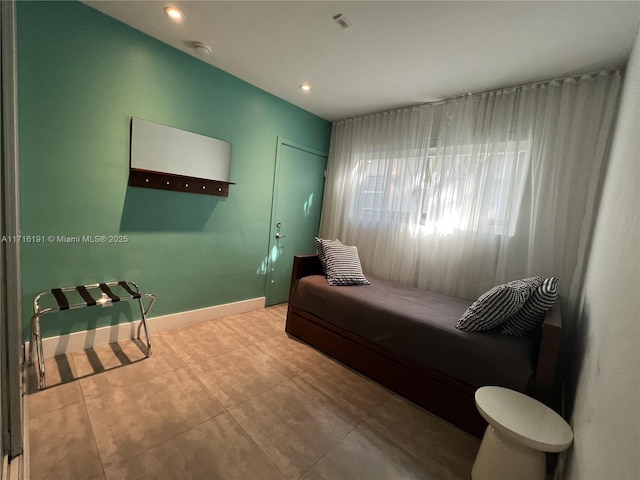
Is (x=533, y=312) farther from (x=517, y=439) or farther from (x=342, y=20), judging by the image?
(x=342, y=20)

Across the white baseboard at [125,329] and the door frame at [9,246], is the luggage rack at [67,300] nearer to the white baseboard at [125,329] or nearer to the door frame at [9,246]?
the white baseboard at [125,329]

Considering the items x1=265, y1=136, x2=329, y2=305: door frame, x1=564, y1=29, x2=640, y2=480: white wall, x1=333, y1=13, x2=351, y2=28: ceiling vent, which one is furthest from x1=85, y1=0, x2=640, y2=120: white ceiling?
x1=265, y1=136, x2=329, y2=305: door frame

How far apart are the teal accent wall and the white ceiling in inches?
9.3

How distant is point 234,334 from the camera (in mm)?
2518

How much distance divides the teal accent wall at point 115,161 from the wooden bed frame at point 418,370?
121 centimetres

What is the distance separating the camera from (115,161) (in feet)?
6.67

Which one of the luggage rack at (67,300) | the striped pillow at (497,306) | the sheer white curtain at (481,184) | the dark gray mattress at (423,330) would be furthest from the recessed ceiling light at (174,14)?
the striped pillow at (497,306)

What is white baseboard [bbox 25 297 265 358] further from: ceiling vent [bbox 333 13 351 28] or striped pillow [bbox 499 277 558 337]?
ceiling vent [bbox 333 13 351 28]

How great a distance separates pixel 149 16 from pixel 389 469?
10.3ft

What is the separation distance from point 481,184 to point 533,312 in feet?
4.05

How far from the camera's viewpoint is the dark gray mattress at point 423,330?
59.0 inches

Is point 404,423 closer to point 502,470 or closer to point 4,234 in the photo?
point 502,470

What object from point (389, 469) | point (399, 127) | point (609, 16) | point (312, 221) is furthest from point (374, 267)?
point (609, 16)

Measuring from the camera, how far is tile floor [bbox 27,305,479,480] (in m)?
1.24
